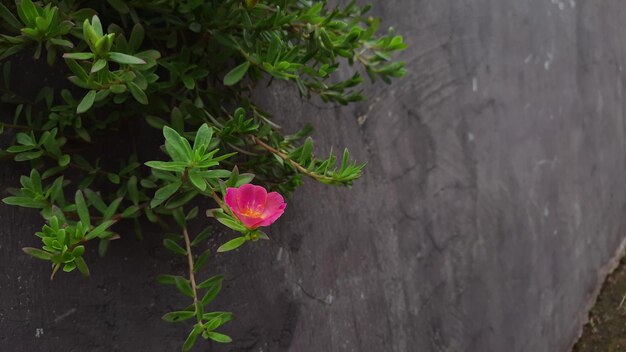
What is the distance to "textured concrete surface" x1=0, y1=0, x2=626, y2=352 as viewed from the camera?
1392mm

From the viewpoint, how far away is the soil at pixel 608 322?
2.88 metres

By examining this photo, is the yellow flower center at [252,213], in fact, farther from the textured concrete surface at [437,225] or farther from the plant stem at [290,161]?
the textured concrete surface at [437,225]

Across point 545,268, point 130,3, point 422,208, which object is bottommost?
point 545,268

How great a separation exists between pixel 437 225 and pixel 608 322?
129cm

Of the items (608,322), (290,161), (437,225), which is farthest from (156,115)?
(608,322)

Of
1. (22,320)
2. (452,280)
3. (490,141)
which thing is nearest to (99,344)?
(22,320)

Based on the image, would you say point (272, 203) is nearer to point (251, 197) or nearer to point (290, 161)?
point (251, 197)

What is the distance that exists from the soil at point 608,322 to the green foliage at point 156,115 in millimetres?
2014

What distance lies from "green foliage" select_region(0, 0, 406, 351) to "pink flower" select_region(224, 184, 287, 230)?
2 centimetres

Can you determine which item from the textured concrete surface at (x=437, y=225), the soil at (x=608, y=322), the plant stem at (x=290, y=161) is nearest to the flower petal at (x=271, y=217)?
the plant stem at (x=290, y=161)

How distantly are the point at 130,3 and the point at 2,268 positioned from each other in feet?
1.71

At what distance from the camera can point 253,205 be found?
1.02 meters

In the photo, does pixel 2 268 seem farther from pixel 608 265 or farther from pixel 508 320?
pixel 608 265

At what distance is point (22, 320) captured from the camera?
126 centimetres
